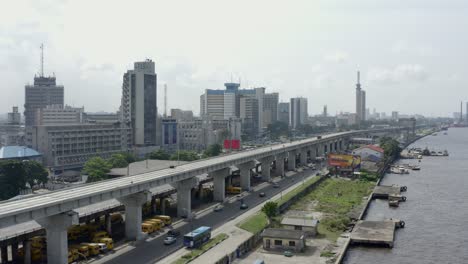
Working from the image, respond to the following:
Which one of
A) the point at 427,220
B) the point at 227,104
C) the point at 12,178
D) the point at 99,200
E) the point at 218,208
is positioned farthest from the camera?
the point at 227,104

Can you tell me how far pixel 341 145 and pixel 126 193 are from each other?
348 ft

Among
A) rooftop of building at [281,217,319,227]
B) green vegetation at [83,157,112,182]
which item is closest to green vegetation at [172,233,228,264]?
rooftop of building at [281,217,319,227]

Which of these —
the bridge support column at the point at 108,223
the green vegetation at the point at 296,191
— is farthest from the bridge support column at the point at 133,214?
the green vegetation at the point at 296,191

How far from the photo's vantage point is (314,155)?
10362cm

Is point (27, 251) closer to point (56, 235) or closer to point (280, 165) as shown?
point (56, 235)

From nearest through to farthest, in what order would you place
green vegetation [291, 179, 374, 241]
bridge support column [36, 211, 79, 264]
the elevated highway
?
the elevated highway → bridge support column [36, 211, 79, 264] → green vegetation [291, 179, 374, 241]

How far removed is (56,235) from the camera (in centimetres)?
3030

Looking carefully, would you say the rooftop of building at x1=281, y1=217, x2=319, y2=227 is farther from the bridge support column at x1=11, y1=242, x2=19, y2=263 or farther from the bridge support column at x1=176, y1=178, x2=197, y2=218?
the bridge support column at x1=11, y1=242, x2=19, y2=263

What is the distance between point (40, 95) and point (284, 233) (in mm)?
148346

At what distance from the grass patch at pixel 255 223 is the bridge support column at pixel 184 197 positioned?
5.56 metres

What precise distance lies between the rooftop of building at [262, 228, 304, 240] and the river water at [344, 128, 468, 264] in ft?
12.9

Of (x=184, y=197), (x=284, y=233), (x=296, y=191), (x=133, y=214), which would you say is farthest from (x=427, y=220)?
(x=133, y=214)

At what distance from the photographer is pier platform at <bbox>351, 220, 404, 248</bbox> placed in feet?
129


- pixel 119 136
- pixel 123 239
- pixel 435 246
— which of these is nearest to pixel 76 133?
pixel 119 136
